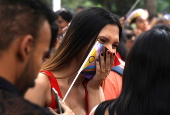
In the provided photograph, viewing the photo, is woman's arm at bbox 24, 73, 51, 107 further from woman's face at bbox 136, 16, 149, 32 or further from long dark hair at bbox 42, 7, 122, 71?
woman's face at bbox 136, 16, 149, 32

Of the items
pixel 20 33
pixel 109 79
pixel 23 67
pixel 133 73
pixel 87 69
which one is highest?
pixel 20 33

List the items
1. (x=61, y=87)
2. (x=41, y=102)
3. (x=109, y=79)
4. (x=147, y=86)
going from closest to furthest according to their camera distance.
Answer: (x=147, y=86) → (x=41, y=102) → (x=61, y=87) → (x=109, y=79)

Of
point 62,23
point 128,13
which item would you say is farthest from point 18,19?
point 128,13

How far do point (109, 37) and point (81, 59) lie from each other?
314mm

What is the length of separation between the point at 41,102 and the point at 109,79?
3.39ft

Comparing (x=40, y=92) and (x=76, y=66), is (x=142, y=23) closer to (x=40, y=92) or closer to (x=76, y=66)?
(x=76, y=66)

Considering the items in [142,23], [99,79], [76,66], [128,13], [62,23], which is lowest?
[142,23]

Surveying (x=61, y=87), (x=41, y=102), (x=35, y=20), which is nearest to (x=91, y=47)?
(x=61, y=87)

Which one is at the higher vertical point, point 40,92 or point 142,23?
point 40,92

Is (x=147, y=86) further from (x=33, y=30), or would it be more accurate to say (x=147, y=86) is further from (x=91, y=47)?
(x=33, y=30)

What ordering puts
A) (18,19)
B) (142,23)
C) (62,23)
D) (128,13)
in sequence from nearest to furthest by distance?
(18,19)
(62,23)
(128,13)
(142,23)

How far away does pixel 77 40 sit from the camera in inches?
114

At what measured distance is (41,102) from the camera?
259 centimetres

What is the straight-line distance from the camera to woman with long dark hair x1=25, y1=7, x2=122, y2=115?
2844 mm
